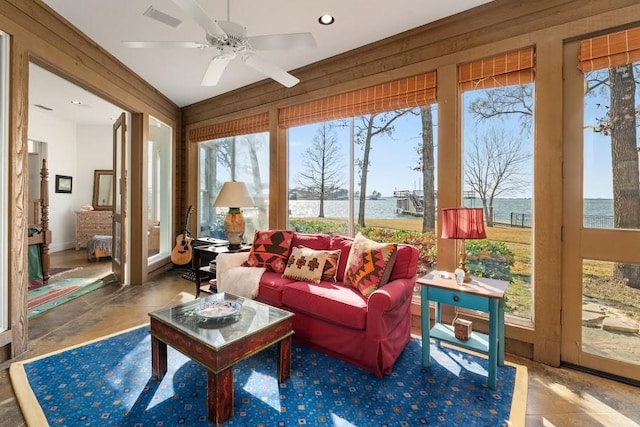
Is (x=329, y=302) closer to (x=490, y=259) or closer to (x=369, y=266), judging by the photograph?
(x=369, y=266)

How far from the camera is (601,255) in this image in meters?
2.15

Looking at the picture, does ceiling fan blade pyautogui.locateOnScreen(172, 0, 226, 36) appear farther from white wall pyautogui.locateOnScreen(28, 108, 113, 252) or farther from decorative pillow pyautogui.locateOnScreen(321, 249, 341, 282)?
white wall pyautogui.locateOnScreen(28, 108, 113, 252)

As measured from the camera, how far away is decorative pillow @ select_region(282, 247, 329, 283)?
269 centimetres

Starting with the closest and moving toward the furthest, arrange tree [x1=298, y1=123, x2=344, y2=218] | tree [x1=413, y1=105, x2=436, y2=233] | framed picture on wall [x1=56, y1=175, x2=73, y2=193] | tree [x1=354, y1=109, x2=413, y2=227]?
tree [x1=413, y1=105, x2=436, y2=233]
tree [x1=354, y1=109, x2=413, y2=227]
tree [x1=298, y1=123, x2=344, y2=218]
framed picture on wall [x1=56, y1=175, x2=73, y2=193]

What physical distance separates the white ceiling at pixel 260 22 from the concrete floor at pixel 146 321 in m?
2.83

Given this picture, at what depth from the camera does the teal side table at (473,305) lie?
1.98m

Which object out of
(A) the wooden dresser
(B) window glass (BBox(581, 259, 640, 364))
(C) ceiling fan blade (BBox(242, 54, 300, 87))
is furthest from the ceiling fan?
(A) the wooden dresser

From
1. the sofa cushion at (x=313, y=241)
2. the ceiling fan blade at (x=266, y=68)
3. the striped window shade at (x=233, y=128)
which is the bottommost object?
the sofa cushion at (x=313, y=241)

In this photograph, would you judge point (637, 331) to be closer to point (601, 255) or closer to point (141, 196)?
point (601, 255)

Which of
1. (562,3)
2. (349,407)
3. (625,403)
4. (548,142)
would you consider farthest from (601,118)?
(349,407)

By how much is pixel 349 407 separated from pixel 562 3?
3177mm

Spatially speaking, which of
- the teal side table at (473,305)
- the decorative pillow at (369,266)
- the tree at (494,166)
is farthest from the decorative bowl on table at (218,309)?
the tree at (494,166)

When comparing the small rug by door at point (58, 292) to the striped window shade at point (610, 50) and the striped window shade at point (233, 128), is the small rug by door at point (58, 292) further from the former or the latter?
the striped window shade at point (610, 50)

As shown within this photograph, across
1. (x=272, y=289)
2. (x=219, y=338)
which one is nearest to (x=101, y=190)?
(x=272, y=289)
